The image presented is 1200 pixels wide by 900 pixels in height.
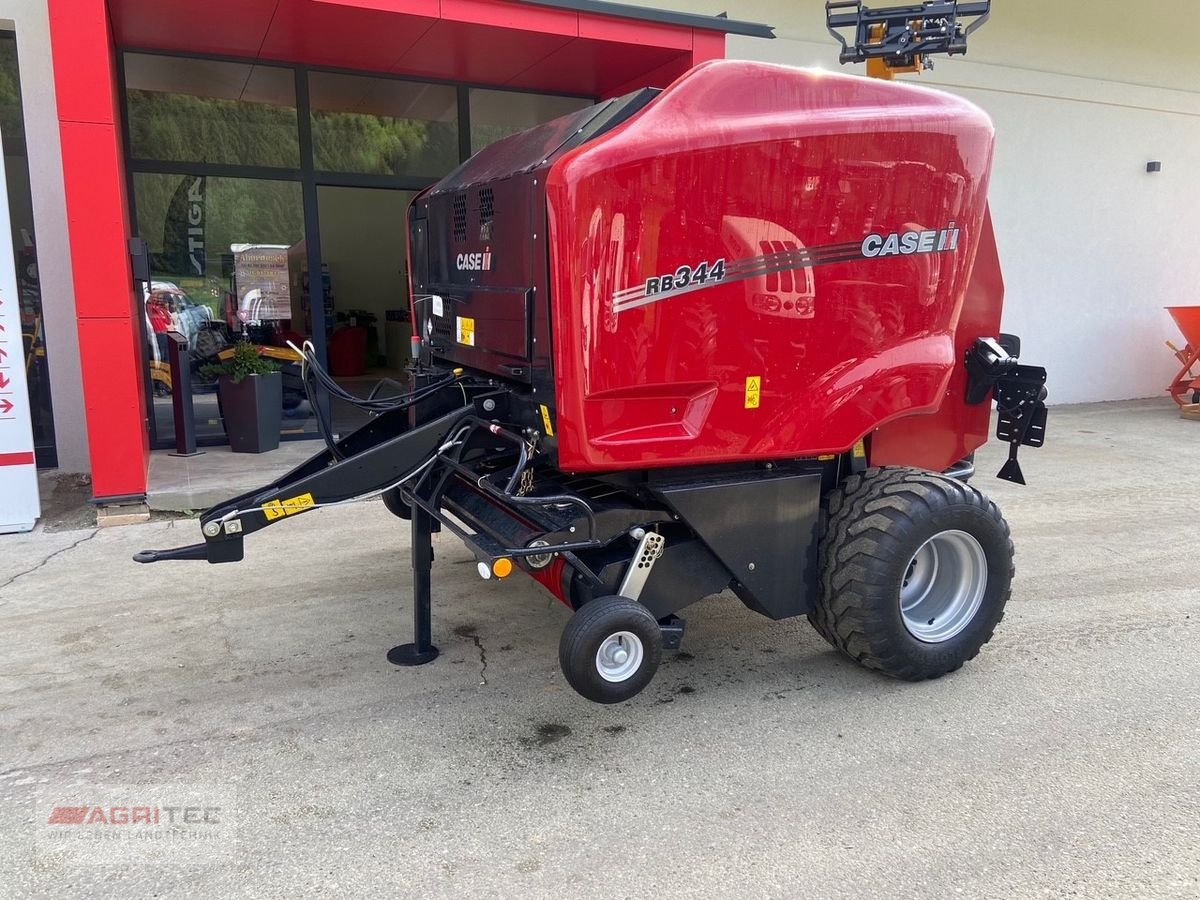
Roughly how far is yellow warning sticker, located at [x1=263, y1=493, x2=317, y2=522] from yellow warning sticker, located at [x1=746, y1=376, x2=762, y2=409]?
5.52 feet

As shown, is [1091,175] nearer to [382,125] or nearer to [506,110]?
[506,110]

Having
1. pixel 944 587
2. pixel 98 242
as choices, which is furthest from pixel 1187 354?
pixel 98 242

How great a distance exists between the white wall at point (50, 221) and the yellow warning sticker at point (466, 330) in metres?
4.97

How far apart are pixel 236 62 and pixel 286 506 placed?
6298mm

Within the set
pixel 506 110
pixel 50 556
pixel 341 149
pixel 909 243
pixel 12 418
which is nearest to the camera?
pixel 909 243

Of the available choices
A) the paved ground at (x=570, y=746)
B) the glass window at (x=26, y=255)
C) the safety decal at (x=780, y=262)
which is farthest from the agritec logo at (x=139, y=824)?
the glass window at (x=26, y=255)

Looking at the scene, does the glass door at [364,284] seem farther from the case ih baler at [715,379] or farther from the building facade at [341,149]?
the case ih baler at [715,379]

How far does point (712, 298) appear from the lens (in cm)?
314

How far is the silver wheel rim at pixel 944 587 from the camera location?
3.82 meters

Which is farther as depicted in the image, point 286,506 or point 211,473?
point 211,473

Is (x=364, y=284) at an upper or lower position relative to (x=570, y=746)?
upper

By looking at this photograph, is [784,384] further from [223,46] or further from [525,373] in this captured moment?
[223,46]

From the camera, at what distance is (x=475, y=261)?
3.74 meters

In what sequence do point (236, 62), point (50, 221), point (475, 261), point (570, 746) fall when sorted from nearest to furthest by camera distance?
point (570, 746) < point (475, 261) < point (50, 221) < point (236, 62)
